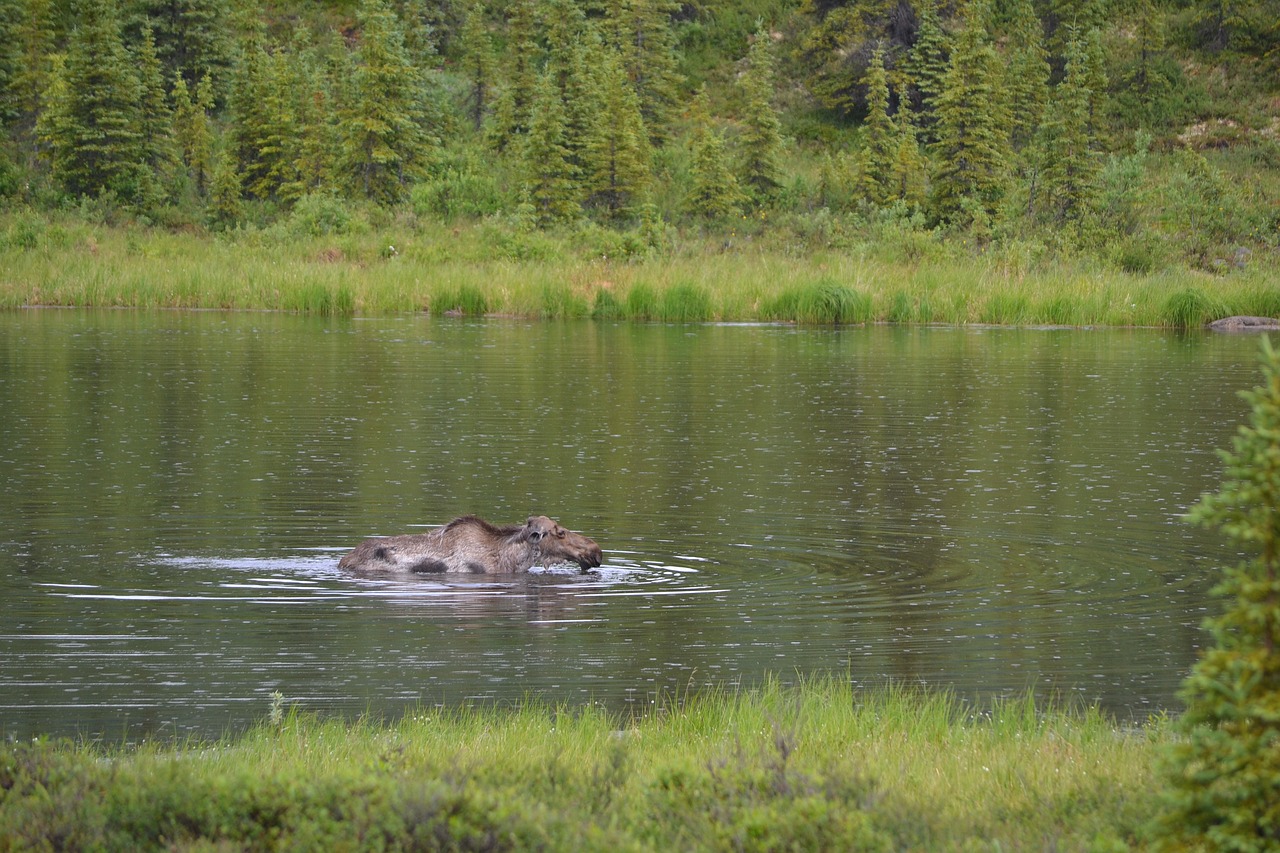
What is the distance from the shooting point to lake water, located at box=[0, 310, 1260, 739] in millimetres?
10711

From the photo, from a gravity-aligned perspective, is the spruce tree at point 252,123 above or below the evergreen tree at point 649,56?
below

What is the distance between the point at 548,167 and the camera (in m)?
61.1

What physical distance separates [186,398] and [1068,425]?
14485 mm

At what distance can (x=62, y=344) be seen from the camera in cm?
3459

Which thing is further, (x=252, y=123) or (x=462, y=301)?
(x=252, y=123)

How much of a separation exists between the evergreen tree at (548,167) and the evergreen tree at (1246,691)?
184 ft

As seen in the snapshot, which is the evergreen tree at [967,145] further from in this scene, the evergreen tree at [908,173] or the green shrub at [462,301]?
the green shrub at [462,301]

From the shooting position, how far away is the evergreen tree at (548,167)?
6106cm

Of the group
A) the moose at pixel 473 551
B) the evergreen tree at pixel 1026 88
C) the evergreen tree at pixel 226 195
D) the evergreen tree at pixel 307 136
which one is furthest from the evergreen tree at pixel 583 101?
the moose at pixel 473 551

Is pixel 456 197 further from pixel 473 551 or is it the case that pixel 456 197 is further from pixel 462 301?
pixel 473 551

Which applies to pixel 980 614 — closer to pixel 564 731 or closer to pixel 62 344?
pixel 564 731

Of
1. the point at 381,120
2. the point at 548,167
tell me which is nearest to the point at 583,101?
the point at 548,167

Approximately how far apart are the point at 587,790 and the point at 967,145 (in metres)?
57.4

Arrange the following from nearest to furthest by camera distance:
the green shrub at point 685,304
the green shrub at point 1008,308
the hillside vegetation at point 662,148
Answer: the green shrub at point 1008,308 → the green shrub at point 685,304 → the hillside vegetation at point 662,148
